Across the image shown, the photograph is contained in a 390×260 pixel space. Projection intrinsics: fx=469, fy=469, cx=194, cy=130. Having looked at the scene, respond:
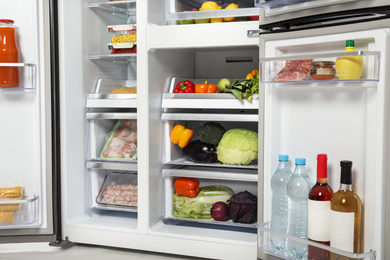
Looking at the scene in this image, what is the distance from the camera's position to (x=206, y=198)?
2527 millimetres

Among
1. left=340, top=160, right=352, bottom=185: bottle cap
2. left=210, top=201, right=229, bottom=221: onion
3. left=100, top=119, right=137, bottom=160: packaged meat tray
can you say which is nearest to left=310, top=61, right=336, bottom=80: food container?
left=340, top=160, right=352, bottom=185: bottle cap

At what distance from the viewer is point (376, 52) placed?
56.9 inches

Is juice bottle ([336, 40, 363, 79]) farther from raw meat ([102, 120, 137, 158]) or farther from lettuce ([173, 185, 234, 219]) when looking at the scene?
raw meat ([102, 120, 137, 158])

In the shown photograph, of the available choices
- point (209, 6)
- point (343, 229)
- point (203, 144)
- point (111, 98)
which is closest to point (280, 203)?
point (343, 229)

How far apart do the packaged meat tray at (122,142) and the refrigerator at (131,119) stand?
4 cm

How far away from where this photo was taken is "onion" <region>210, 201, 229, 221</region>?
2.46 meters

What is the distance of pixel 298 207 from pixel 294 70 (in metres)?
0.50

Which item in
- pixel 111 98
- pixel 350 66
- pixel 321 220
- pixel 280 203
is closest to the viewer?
pixel 350 66

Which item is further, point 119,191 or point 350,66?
point 119,191

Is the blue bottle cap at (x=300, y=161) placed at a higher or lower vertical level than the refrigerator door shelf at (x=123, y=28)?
lower

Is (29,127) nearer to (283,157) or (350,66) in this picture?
(283,157)

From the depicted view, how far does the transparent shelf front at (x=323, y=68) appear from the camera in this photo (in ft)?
4.87

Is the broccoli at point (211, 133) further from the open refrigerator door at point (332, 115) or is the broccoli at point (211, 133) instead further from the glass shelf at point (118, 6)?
the glass shelf at point (118, 6)

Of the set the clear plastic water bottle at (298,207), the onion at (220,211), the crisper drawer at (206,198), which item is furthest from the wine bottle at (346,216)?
the onion at (220,211)
